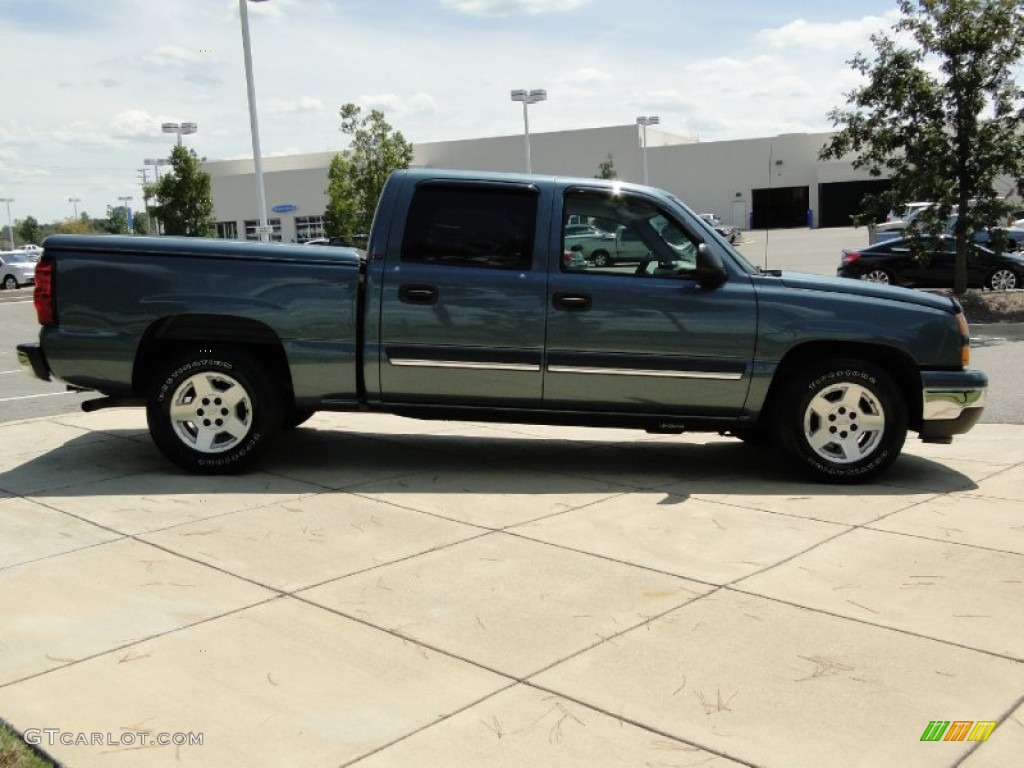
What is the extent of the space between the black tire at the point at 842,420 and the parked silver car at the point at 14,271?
40360 millimetres

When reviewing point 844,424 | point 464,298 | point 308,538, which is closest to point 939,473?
point 844,424

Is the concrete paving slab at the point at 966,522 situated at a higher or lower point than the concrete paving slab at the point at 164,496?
lower

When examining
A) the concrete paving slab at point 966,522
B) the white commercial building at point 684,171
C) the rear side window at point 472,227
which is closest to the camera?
the concrete paving slab at point 966,522

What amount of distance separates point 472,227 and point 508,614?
118 inches

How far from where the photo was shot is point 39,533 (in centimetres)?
554

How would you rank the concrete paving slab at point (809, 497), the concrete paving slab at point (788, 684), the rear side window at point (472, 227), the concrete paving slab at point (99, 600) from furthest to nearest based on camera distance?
the rear side window at point (472, 227) < the concrete paving slab at point (809, 497) < the concrete paving slab at point (99, 600) < the concrete paving slab at point (788, 684)

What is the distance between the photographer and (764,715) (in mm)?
3564

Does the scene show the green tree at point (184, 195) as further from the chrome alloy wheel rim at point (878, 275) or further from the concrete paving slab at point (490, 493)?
the concrete paving slab at point (490, 493)

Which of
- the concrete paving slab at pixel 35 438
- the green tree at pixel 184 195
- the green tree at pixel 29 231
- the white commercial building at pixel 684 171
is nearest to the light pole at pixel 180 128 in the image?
the green tree at pixel 184 195

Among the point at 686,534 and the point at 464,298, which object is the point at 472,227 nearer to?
the point at 464,298

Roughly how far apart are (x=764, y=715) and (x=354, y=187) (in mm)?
43435

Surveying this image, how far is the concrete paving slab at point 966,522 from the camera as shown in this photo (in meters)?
5.55

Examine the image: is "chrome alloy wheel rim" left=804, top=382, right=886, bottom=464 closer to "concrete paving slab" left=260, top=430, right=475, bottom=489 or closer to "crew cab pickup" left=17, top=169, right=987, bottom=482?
"crew cab pickup" left=17, top=169, right=987, bottom=482

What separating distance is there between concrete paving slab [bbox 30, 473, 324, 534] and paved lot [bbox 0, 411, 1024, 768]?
0.03m
